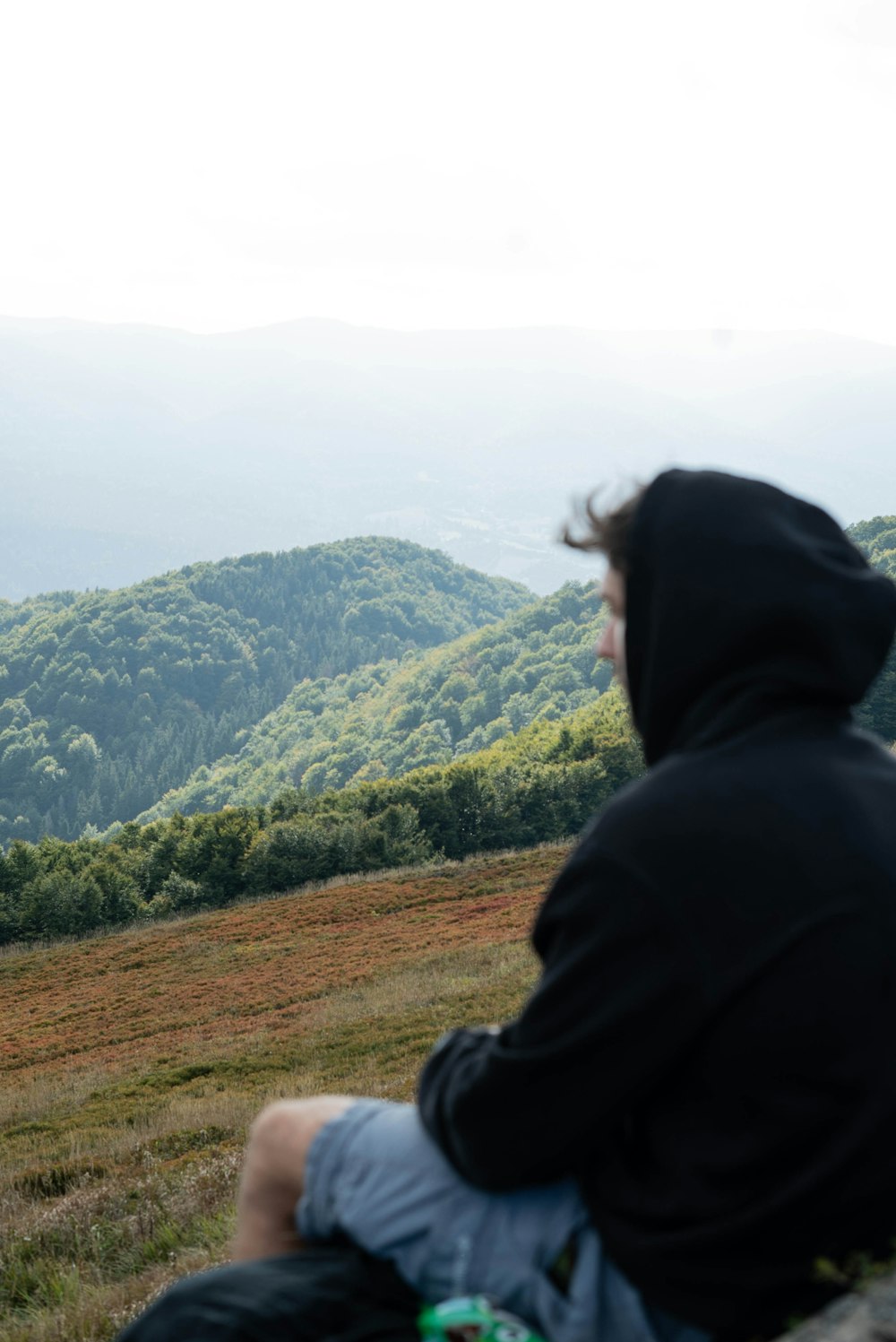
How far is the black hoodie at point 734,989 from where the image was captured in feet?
4.87

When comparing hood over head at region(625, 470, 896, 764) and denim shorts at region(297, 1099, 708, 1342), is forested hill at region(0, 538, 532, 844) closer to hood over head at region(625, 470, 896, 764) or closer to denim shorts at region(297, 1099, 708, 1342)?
denim shorts at region(297, 1099, 708, 1342)

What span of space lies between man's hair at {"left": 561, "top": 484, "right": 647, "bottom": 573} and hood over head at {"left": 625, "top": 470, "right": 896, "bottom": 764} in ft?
0.36

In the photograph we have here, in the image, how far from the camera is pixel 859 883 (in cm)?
149

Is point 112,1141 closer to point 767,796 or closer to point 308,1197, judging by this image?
point 308,1197

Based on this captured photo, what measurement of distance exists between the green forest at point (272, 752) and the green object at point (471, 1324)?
43.4 meters

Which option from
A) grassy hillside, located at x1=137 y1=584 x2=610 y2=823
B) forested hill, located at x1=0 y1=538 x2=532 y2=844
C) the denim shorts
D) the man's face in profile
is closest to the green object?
the denim shorts

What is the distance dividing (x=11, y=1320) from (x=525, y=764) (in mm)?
55836

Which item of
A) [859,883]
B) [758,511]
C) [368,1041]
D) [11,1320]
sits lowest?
[368,1041]

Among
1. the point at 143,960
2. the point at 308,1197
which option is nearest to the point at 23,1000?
the point at 143,960

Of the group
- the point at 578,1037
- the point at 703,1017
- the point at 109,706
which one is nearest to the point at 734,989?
the point at 703,1017

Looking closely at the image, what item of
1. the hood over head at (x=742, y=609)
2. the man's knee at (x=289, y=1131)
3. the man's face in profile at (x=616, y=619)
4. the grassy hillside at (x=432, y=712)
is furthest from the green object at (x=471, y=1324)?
the grassy hillside at (x=432, y=712)

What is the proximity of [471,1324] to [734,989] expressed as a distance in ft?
2.25

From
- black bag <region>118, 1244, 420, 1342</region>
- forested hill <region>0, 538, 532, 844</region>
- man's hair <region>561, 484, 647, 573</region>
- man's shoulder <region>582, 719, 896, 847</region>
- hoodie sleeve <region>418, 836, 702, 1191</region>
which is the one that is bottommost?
forested hill <region>0, 538, 532, 844</region>

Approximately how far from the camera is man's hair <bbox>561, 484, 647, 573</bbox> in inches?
75.9
